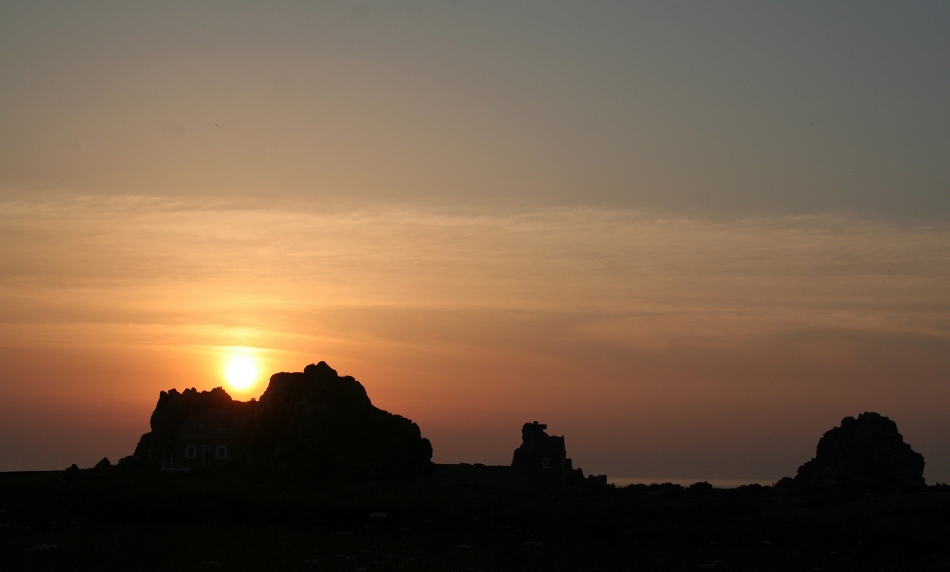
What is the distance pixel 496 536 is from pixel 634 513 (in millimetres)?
10930

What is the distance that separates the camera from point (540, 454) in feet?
271

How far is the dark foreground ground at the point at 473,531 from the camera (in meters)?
28.8

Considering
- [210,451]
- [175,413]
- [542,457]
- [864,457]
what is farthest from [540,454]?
[175,413]

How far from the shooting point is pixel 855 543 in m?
34.8

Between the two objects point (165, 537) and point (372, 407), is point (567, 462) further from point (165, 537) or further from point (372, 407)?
point (165, 537)

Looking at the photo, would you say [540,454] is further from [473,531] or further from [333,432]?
[473,531]

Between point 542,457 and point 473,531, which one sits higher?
point 542,457

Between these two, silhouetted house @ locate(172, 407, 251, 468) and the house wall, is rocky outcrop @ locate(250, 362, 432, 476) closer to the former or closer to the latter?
the house wall

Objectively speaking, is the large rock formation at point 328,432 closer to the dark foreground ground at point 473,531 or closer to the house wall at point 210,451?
the house wall at point 210,451

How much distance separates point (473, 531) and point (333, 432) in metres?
41.7

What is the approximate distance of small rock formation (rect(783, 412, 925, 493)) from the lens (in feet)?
194

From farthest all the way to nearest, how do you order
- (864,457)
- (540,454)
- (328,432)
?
(540,454) → (328,432) → (864,457)

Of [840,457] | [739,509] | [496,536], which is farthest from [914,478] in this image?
[496,536]

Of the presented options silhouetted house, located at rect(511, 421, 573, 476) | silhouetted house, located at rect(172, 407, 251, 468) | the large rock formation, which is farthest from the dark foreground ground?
silhouetted house, located at rect(172, 407, 251, 468)
